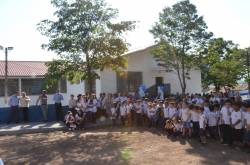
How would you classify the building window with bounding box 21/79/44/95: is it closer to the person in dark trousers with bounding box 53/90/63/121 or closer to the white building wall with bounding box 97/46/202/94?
the white building wall with bounding box 97/46/202/94

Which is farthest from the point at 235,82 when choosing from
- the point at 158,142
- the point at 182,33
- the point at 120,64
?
the point at 158,142

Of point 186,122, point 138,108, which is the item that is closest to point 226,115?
point 186,122

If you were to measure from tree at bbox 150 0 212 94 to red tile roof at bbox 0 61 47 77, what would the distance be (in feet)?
27.3

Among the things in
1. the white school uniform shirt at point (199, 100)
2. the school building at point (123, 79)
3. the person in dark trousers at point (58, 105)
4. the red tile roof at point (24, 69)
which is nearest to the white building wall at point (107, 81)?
the school building at point (123, 79)

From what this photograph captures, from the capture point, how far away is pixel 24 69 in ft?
99.3

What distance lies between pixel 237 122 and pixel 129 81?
14.9 meters

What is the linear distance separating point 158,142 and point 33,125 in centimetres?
672

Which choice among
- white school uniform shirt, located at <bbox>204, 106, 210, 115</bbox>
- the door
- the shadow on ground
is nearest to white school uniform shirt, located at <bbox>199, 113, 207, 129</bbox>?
white school uniform shirt, located at <bbox>204, 106, 210, 115</bbox>

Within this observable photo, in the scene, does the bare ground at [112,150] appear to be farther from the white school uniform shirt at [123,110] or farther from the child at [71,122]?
the white school uniform shirt at [123,110]

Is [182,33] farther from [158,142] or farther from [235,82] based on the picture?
[158,142]

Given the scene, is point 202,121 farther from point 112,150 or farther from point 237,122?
point 112,150

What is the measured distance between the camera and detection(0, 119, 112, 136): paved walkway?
1630cm

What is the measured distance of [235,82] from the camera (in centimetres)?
3497

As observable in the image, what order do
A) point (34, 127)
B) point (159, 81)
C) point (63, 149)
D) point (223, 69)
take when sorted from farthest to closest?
point (223, 69)
point (159, 81)
point (34, 127)
point (63, 149)
